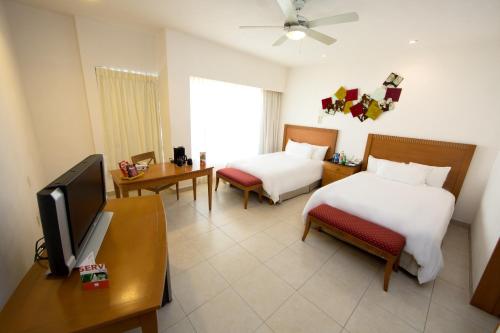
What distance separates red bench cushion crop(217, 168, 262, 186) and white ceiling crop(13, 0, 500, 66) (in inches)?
79.8

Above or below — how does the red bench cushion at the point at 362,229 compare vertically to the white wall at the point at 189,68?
below

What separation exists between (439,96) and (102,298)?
423 cm

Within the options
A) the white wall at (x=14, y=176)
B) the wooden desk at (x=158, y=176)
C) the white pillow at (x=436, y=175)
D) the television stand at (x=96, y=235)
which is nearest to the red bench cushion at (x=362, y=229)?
the wooden desk at (x=158, y=176)

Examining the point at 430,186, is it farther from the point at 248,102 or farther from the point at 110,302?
the point at 110,302

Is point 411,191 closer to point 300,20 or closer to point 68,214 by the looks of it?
point 300,20

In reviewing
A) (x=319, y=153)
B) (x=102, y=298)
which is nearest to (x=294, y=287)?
(x=102, y=298)

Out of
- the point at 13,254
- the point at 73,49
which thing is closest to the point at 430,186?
the point at 13,254

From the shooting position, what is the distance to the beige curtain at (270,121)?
15.3ft

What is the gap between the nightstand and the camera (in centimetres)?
353

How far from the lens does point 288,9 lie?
67.6 inches

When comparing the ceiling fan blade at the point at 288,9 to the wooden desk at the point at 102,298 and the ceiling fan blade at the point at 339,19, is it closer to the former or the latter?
the ceiling fan blade at the point at 339,19

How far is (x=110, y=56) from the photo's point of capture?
2.78 meters

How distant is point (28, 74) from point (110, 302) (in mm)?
3067

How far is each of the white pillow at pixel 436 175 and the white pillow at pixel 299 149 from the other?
181 centimetres
